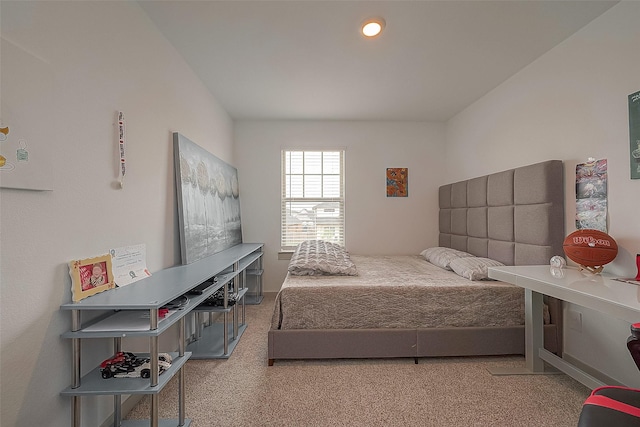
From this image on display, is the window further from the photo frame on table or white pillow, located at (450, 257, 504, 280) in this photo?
the photo frame on table

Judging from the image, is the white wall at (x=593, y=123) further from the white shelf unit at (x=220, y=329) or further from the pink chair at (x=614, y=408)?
the white shelf unit at (x=220, y=329)

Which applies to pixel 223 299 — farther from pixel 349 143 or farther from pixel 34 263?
pixel 349 143

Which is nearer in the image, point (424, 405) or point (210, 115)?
point (424, 405)

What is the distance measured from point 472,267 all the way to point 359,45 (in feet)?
7.14

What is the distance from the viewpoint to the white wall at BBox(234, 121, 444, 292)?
435cm

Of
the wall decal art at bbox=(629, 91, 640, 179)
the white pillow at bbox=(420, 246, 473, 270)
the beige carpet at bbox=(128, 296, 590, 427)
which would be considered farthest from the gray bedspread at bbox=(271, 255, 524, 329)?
the wall decal art at bbox=(629, 91, 640, 179)

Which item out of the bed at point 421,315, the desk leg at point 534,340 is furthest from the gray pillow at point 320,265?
the desk leg at point 534,340

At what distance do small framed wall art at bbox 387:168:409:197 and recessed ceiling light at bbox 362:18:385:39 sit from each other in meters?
2.39

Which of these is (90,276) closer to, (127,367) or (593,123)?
(127,367)

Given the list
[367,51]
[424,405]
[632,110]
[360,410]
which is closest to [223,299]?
[360,410]

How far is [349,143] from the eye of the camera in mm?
4379

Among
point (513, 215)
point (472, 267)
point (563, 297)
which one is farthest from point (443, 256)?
point (563, 297)

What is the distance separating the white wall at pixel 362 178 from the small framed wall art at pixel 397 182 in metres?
0.07

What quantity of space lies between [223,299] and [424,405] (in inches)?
66.3
